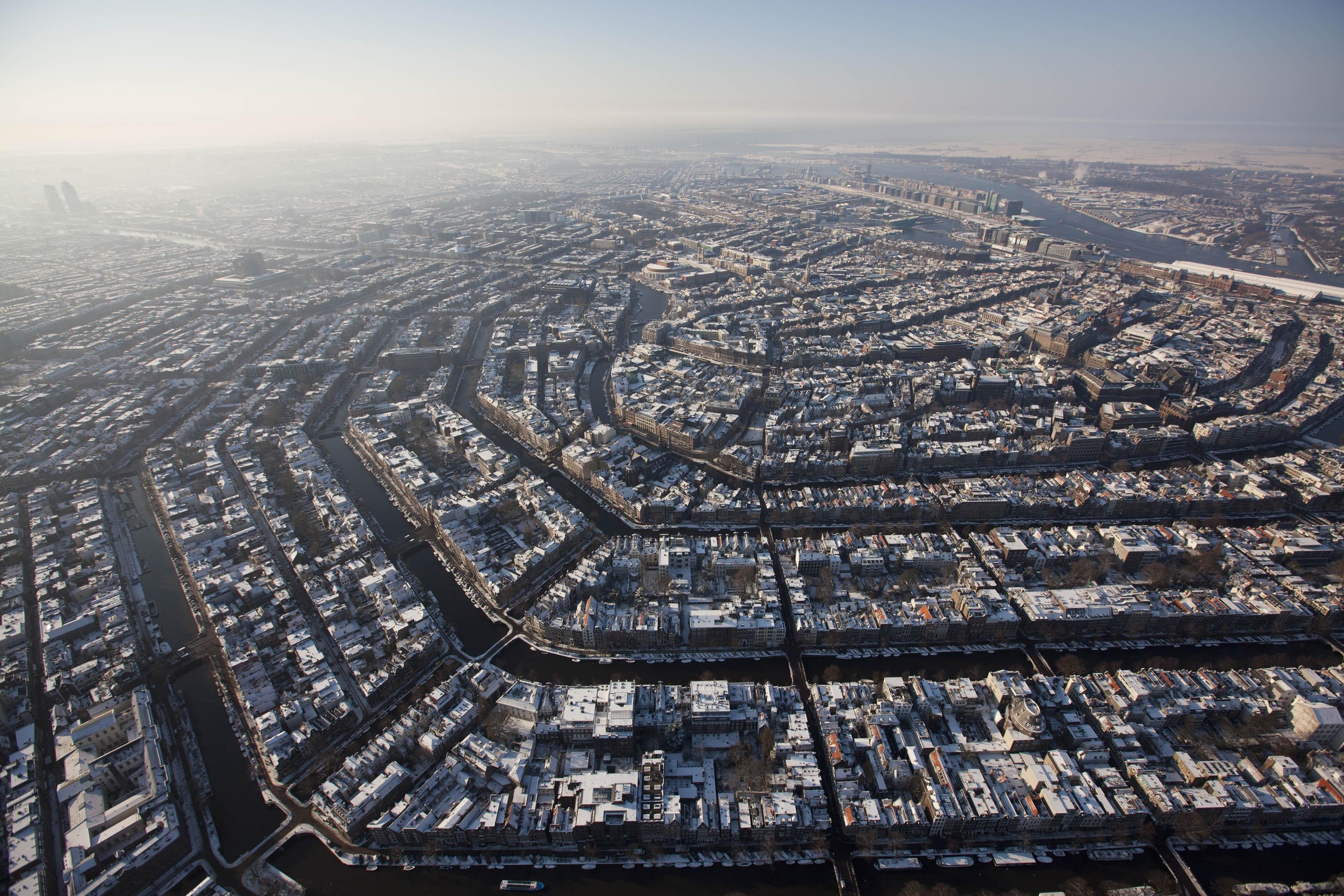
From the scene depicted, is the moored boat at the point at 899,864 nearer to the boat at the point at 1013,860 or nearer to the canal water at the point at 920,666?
the boat at the point at 1013,860

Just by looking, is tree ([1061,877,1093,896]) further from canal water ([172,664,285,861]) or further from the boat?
canal water ([172,664,285,861])

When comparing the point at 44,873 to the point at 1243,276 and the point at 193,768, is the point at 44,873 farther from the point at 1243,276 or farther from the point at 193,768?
the point at 1243,276

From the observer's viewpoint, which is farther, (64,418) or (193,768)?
(64,418)

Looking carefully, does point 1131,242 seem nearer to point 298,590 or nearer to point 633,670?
point 633,670

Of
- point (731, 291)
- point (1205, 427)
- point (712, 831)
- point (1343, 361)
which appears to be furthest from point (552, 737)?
point (1343, 361)

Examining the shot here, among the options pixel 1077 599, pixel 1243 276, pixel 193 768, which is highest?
pixel 1243 276

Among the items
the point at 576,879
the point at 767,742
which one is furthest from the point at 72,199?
the point at 767,742
